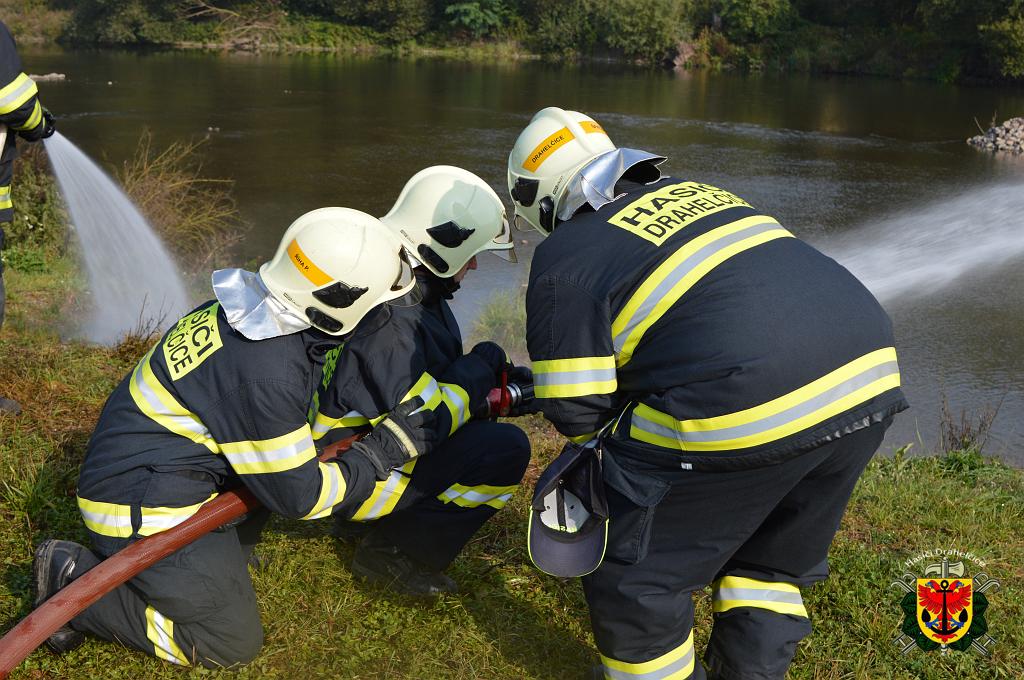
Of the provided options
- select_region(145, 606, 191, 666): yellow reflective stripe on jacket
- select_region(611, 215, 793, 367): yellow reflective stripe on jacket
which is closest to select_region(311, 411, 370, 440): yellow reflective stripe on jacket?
select_region(145, 606, 191, 666): yellow reflective stripe on jacket

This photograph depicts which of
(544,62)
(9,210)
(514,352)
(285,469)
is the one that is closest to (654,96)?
(544,62)

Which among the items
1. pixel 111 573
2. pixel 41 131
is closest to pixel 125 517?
pixel 111 573

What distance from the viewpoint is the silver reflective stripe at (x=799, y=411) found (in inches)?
85.0

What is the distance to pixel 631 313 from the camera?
7.48 ft

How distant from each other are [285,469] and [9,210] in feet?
9.37

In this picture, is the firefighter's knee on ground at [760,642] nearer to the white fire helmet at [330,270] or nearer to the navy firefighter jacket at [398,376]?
the navy firefighter jacket at [398,376]

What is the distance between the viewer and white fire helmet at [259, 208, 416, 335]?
9.31 ft

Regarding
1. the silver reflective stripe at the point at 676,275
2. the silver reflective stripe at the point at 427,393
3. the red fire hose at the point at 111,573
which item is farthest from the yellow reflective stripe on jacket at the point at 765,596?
the red fire hose at the point at 111,573

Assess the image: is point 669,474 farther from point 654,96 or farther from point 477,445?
point 654,96

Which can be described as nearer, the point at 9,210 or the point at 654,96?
the point at 9,210

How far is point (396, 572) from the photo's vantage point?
3.33 metres

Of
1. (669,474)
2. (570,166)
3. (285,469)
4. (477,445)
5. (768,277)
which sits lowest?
(477,445)

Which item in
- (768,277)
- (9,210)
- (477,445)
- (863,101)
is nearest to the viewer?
(768,277)

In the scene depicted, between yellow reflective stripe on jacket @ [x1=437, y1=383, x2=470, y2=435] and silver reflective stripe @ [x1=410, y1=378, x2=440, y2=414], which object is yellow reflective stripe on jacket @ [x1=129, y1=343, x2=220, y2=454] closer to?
silver reflective stripe @ [x1=410, y1=378, x2=440, y2=414]
